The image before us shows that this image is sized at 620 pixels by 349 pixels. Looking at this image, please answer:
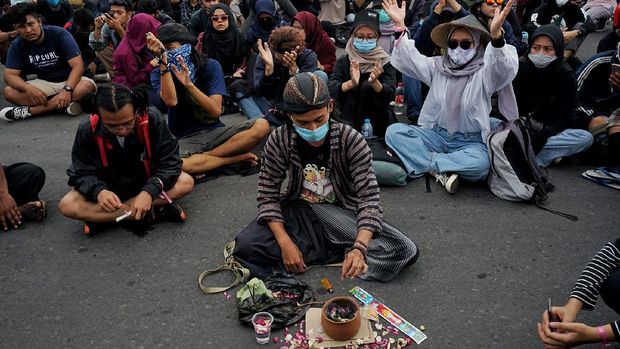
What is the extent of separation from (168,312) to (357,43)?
3103 millimetres

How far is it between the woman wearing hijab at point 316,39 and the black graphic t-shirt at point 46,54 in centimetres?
272

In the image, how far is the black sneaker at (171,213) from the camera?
3.88 m

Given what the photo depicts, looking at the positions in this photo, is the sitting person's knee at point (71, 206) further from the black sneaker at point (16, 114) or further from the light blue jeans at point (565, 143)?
the light blue jeans at point (565, 143)

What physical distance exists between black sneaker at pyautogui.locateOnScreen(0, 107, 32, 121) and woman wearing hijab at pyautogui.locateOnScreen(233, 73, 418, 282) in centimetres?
436

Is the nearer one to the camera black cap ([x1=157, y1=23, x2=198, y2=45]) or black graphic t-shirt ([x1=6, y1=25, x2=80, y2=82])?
black cap ([x1=157, y1=23, x2=198, y2=45])

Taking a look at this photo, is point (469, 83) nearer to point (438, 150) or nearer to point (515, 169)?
point (438, 150)

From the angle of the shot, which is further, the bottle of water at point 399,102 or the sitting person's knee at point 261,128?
the bottle of water at point 399,102

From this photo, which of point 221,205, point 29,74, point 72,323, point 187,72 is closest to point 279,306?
point 72,323

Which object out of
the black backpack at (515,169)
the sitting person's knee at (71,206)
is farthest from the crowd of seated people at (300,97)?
the black backpack at (515,169)

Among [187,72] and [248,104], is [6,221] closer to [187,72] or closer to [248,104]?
[187,72]

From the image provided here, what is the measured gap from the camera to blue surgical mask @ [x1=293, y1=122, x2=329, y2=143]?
294cm

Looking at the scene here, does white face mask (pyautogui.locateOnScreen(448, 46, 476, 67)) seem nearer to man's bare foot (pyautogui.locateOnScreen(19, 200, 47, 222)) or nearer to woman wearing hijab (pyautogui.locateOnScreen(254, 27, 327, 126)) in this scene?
woman wearing hijab (pyautogui.locateOnScreen(254, 27, 327, 126))

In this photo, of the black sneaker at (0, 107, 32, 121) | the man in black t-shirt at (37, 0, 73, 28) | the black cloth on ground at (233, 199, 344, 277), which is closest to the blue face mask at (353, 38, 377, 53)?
the black cloth on ground at (233, 199, 344, 277)

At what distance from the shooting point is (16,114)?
6.21 metres
